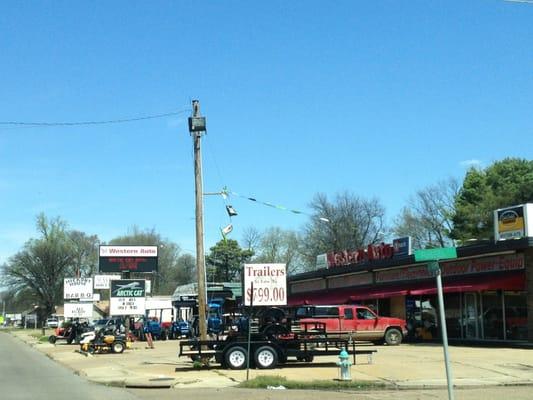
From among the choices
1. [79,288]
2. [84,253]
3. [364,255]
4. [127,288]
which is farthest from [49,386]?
[84,253]

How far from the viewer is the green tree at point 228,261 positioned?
99.0 meters

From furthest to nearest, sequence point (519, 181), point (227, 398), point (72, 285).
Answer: point (519, 181)
point (72, 285)
point (227, 398)

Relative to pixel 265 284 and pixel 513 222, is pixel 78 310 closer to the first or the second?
pixel 265 284

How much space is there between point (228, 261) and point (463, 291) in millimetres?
71568

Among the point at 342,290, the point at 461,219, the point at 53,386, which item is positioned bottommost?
the point at 53,386

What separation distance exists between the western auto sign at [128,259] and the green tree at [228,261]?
53255 millimetres

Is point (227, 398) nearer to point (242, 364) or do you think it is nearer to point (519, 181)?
point (242, 364)

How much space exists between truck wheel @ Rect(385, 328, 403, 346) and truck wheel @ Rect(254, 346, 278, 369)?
36.9 ft

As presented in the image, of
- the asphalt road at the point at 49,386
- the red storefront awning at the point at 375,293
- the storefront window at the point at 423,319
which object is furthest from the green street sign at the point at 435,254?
the storefront window at the point at 423,319

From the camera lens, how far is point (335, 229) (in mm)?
76688

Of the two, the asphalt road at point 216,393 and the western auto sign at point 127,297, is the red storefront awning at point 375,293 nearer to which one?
the western auto sign at point 127,297

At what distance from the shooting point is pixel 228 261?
327ft

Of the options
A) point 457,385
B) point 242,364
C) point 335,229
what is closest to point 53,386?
point 242,364

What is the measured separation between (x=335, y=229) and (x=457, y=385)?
2390 inches
